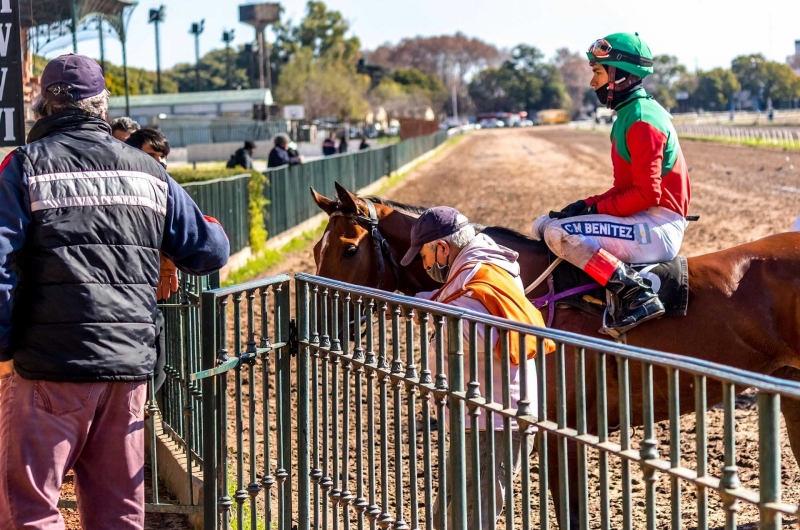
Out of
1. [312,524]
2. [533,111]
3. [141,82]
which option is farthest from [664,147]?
[533,111]

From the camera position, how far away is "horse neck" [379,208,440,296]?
5.64 meters

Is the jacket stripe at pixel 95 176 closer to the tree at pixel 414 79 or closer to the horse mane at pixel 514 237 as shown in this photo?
the horse mane at pixel 514 237

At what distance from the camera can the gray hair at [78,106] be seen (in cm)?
348

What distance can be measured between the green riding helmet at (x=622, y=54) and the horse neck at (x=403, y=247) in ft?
4.25

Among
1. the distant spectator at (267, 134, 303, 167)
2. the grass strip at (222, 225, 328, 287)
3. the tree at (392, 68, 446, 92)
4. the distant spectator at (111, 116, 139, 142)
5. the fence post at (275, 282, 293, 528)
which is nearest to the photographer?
the fence post at (275, 282, 293, 528)

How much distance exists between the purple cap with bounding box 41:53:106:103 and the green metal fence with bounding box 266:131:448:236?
1046 centimetres

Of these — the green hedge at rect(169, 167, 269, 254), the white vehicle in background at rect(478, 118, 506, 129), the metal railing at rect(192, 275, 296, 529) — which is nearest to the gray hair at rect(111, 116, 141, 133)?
the metal railing at rect(192, 275, 296, 529)

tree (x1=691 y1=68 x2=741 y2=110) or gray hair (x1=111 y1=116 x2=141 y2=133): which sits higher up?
tree (x1=691 y1=68 x2=741 y2=110)

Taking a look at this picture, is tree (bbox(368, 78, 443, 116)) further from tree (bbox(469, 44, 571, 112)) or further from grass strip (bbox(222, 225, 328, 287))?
grass strip (bbox(222, 225, 328, 287))

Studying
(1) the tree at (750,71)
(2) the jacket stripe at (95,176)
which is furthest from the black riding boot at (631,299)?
(1) the tree at (750,71)

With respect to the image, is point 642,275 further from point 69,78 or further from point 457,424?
point 69,78

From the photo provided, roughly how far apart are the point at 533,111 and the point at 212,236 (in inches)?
7632

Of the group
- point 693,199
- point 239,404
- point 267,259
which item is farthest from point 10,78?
point 693,199

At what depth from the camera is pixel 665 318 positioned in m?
5.25
